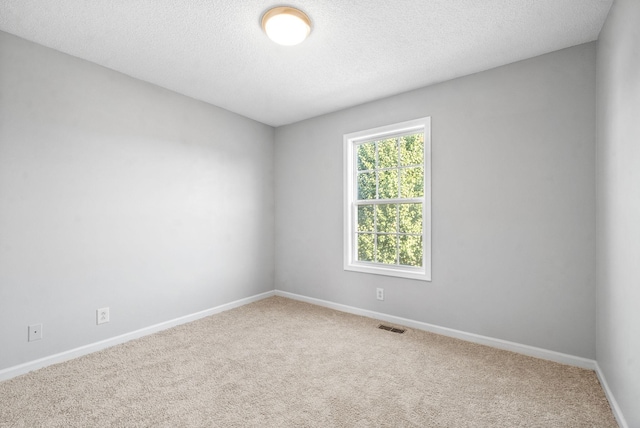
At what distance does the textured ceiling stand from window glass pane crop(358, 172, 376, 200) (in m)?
1.00

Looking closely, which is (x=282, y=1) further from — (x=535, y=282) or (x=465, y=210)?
(x=535, y=282)

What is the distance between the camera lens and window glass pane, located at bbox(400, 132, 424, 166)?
3279 mm

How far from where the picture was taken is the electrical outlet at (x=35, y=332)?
232 cm

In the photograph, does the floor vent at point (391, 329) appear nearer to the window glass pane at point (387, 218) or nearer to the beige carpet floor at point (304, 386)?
the beige carpet floor at point (304, 386)

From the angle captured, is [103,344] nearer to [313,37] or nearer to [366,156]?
[313,37]

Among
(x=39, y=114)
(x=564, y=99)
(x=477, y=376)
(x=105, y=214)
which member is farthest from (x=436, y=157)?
(x=39, y=114)

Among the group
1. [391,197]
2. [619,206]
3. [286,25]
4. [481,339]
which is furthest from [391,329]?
[286,25]

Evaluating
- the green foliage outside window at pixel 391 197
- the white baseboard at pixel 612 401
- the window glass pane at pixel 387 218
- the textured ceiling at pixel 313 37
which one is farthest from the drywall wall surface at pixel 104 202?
the white baseboard at pixel 612 401

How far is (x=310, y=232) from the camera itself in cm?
412

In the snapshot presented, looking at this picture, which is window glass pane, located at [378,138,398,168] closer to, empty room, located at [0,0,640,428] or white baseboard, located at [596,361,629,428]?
empty room, located at [0,0,640,428]

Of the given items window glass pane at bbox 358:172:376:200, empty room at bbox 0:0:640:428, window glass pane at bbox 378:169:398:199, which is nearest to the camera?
empty room at bbox 0:0:640:428

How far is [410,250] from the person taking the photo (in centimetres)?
334

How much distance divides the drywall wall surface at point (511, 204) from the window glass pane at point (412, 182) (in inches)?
8.0

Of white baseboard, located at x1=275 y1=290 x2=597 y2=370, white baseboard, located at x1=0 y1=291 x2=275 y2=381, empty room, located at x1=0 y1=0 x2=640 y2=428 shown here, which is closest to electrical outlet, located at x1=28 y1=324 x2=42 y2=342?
empty room, located at x1=0 y1=0 x2=640 y2=428
